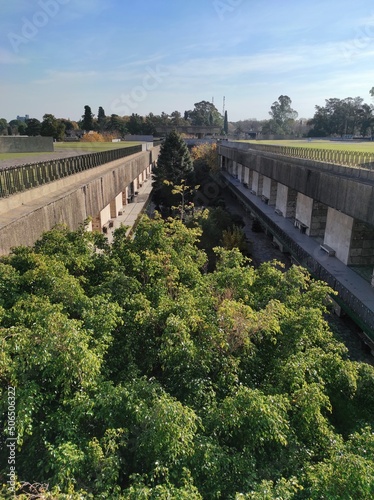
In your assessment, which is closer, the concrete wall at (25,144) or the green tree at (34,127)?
the concrete wall at (25,144)

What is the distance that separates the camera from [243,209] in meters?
41.7

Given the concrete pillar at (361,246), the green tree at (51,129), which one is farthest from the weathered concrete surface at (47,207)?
the green tree at (51,129)

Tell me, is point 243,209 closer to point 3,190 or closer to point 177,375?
point 3,190

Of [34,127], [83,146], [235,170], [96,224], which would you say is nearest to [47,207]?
[96,224]

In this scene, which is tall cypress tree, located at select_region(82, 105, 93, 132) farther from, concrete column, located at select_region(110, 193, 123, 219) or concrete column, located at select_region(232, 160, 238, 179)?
concrete column, located at select_region(110, 193, 123, 219)

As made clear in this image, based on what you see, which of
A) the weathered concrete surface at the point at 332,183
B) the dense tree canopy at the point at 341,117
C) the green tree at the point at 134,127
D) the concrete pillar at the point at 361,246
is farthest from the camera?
the green tree at the point at 134,127

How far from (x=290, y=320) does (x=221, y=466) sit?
3511 mm

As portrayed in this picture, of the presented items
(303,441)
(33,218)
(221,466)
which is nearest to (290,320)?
(303,441)

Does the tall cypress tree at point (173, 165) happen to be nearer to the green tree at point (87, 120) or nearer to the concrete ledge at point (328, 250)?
the concrete ledge at point (328, 250)

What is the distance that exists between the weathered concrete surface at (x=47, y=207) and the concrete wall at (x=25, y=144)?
396 inches

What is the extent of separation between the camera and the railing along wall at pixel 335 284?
1266 cm

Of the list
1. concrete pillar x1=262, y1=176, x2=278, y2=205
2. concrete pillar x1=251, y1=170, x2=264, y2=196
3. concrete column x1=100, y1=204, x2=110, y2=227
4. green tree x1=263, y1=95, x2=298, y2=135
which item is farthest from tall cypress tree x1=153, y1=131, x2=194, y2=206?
green tree x1=263, y1=95, x2=298, y2=135

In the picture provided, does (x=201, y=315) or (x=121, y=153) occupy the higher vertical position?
(x=121, y=153)

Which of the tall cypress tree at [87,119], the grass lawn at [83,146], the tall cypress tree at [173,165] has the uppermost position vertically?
the tall cypress tree at [87,119]
